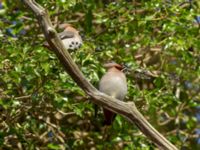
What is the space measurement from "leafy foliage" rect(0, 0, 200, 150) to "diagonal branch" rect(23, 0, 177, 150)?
53.0 inches

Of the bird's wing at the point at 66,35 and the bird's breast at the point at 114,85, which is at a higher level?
the bird's wing at the point at 66,35

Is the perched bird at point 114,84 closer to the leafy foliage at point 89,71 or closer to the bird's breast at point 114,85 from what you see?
the bird's breast at point 114,85

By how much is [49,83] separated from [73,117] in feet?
7.00

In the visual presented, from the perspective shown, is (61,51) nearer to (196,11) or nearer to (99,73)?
(99,73)

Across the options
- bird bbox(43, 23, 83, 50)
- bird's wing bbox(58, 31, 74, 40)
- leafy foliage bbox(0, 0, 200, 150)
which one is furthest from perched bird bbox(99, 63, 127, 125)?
bird's wing bbox(58, 31, 74, 40)

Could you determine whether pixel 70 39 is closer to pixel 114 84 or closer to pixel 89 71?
pixel 89 71

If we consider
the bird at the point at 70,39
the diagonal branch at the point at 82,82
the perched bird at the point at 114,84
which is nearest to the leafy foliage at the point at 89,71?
the bird at the point at 70,39

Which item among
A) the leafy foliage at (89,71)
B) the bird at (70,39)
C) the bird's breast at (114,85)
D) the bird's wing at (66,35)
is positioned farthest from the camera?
the bird's wing at (66,35)

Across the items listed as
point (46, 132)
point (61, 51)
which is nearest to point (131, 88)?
point (46, 132)

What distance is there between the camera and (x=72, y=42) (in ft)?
14.0

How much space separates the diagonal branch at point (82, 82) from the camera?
7.68 feet

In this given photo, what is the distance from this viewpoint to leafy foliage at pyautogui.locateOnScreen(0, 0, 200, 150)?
397 centimetres

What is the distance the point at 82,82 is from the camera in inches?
95.1

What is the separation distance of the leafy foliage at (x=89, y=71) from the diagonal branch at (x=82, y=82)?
4.42 feet
